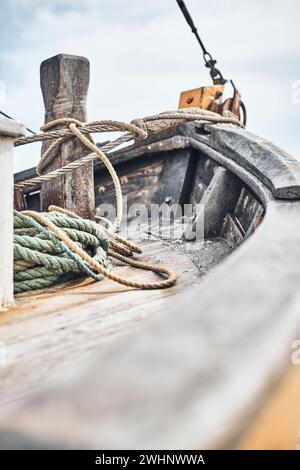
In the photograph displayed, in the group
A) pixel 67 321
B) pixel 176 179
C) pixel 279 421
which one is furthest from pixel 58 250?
pixel 176 179

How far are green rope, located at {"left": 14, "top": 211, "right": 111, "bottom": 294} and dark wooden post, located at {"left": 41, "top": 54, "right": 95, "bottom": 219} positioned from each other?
55 cm

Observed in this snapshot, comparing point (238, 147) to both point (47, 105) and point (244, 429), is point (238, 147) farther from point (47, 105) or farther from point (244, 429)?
point (244, 429)

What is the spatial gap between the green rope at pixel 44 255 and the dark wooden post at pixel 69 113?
547 millimetres

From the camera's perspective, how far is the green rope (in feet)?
4.80

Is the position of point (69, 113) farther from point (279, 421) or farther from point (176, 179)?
point (279, 421)

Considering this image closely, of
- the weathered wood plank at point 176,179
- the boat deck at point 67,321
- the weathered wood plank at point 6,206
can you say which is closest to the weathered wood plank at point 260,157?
the weathered wood plank at point 176,179

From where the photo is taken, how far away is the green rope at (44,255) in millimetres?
1462

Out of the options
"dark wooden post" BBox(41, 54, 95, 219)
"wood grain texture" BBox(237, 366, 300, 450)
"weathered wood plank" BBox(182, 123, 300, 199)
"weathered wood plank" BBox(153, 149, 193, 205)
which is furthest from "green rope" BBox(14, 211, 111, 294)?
"weathered wood plank" BBox(153, 149, 193, 205)

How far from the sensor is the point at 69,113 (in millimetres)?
2207

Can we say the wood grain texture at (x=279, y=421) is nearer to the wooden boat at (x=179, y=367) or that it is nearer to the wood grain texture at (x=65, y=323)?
the wooden boat at (x=179, y=367)

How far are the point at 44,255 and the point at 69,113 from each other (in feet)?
3.27

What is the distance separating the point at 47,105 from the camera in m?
2.26
